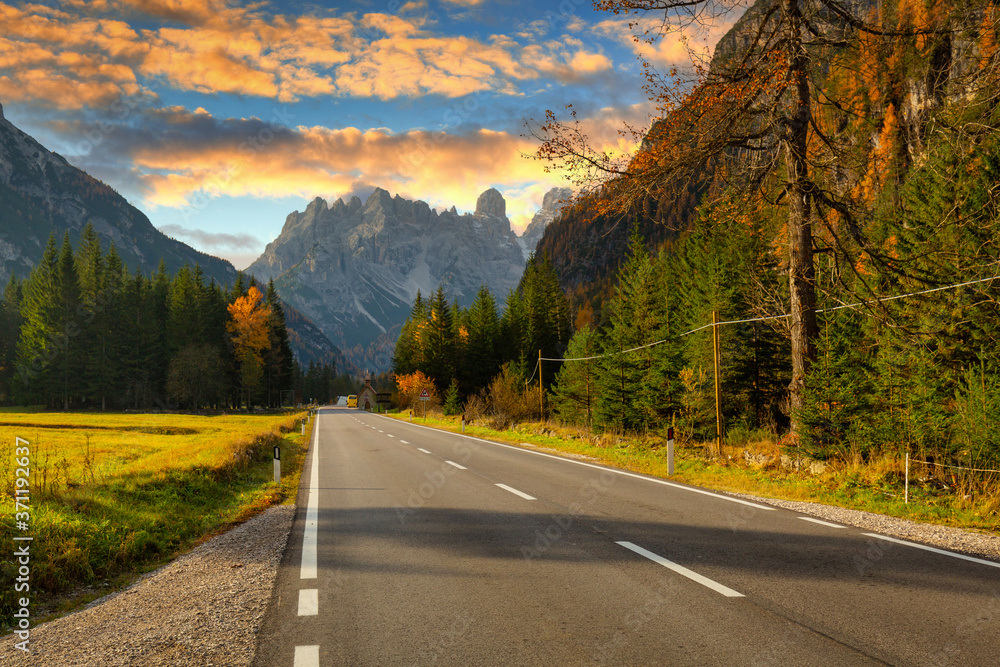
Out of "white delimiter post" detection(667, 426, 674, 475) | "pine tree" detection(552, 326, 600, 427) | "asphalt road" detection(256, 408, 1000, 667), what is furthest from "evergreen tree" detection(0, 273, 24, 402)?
"asphalt road" detection(256, 408, 1000, 667)

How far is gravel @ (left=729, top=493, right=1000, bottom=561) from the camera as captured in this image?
247 inches

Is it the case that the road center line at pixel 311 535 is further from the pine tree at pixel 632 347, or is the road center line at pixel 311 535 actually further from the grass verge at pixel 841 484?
the pine tree at pixel 632 347

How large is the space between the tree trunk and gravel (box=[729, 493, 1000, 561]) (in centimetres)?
491

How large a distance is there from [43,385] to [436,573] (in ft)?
268

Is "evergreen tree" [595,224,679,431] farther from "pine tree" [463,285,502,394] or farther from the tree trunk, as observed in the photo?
"pine tree" [463,285,502,394]

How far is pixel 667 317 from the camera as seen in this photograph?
36.6 meters

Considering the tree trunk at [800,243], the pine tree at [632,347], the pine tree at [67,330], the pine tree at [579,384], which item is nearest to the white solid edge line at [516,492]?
the tree trunk at [800,243]

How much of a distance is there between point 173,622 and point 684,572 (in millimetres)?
4542

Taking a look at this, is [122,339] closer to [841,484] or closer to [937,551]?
[841,484]

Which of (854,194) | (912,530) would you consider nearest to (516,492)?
(912,530)

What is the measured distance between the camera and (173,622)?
14.6 ft

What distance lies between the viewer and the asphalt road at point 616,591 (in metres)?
3.65

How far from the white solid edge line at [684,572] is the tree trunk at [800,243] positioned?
29.1ft

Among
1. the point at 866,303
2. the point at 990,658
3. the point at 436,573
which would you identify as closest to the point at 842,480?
the point at 866,303
